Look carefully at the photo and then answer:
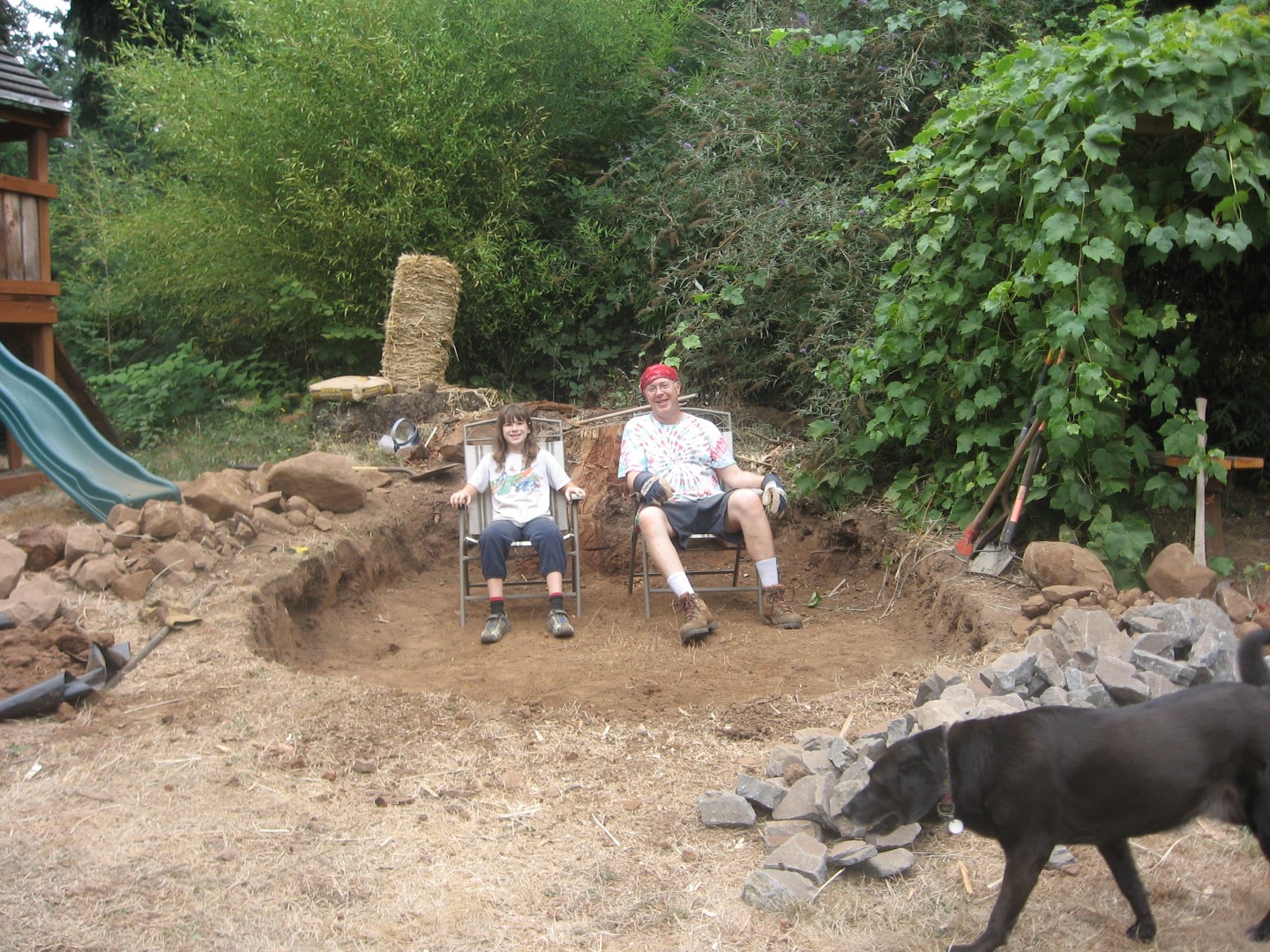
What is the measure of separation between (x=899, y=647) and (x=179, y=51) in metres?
12.3

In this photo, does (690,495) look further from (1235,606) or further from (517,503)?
(1235,606)

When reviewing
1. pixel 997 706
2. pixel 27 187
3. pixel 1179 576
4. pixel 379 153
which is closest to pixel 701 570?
pixel 1179 576

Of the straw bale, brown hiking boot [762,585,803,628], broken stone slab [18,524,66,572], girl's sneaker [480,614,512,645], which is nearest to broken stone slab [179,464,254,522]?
broken stone slab [18,524,66,572]

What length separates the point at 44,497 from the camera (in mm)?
7023

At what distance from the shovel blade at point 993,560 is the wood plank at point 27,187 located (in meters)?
6.89

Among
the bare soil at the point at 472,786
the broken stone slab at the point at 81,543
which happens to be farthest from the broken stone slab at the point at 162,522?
the bare soil at the point at 472,786

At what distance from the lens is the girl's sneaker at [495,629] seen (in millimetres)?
5477

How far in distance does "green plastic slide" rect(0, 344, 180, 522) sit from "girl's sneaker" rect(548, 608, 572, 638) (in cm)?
242

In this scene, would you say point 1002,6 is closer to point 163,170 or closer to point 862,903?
point 862,903

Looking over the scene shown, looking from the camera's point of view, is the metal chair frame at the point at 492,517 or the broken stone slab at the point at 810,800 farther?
the metal chair frame at the point at 492,517

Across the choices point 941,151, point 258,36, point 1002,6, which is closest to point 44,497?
point 258,36

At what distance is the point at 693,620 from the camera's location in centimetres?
535

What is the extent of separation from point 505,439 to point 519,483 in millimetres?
260

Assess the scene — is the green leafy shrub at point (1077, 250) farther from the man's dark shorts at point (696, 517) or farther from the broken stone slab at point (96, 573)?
the broken stone slab at point (96, 573)
